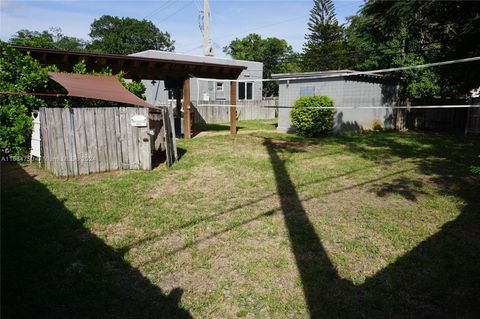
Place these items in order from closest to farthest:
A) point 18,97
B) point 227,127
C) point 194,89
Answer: point 18,97
point 227,127
point 194,89

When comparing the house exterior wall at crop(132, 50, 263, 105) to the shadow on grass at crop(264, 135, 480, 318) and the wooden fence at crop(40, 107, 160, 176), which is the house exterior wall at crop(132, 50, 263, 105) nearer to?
the wooden fence at crop(40, 107, 160, 176)

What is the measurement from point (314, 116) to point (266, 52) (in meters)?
39.9

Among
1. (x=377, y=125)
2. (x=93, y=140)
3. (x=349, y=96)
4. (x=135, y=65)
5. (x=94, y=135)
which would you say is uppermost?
(x=135, y=65)

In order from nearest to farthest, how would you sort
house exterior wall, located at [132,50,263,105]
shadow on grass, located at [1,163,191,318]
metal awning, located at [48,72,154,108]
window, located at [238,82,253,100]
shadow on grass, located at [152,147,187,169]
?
shadow on grass, located at [1,163,191,318], metal awning, located at [48,72,154,108], shadow on grass, located at [152,147,187,169], house exterior wall, located at [132,50,263,105], window, located at [238,82,253,100]

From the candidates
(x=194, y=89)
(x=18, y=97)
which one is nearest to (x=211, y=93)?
(x=194, y=89)

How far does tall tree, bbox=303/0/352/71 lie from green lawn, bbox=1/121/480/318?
32.3 meters

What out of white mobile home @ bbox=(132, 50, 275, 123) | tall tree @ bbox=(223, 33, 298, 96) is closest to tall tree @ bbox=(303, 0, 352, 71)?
tall tree @ bbox=(223, 33, 298, 96)

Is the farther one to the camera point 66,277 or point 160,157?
point 160,157

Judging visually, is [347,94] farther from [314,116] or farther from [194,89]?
[194,89]

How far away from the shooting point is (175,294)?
3434mm

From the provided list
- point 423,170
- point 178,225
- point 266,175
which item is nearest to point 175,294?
point 178,225

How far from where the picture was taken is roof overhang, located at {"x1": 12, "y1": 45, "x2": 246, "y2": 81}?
1010cm

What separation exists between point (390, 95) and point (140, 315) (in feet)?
62.8

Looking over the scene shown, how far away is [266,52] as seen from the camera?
52156 millimetres
